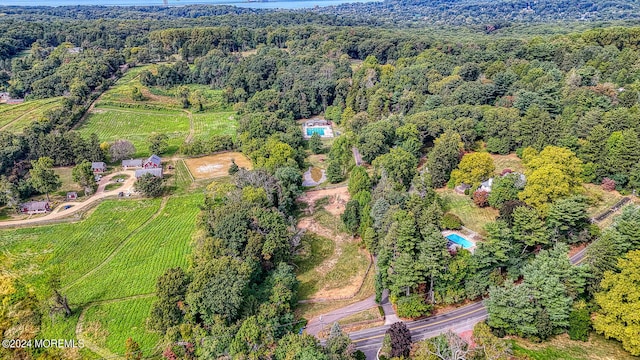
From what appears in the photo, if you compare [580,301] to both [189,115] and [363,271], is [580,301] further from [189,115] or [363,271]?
[189,115]

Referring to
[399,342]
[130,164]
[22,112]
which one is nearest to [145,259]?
[130,164]

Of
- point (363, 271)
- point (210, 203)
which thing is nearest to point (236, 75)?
point (210, 203)

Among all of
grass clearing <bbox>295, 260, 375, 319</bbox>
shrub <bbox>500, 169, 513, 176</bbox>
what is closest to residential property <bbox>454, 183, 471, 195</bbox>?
shrub <bbox>500, 169, 513, 176</bbox>

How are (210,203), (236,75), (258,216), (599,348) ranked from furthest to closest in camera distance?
1. (236,75)
2. (210,203)
3. (258,216)
4. (599,348)

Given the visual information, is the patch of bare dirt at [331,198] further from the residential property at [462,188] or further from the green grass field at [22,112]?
the green grass field at [22,112]

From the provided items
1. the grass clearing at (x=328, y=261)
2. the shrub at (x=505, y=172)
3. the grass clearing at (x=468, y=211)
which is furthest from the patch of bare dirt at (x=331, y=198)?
the shrub at (x=505, y=172)

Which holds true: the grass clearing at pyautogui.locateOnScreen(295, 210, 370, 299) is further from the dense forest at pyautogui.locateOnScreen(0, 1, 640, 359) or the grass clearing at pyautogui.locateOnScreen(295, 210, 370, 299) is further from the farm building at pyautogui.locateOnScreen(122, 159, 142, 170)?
the farm building at pyautogui.locateOnScreen(122, 159, 142, 170)

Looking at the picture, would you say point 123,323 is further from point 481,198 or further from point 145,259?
point 481,198
